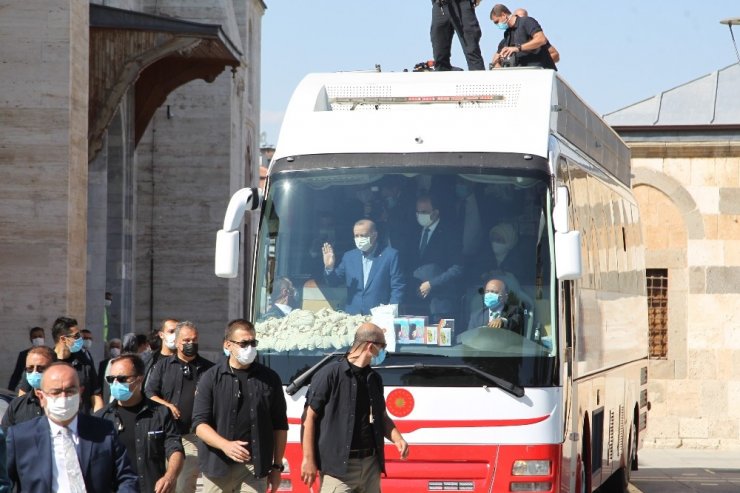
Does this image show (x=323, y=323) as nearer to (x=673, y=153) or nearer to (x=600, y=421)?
(x=600, y=421)

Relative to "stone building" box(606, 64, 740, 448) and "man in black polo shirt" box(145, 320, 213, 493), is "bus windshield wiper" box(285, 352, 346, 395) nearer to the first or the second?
"man in black polo shirt" box(145, 320, 213, 493)

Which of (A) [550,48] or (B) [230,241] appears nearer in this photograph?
(B) [230,241]

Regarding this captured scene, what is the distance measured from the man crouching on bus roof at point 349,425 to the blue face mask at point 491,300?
1.37 m

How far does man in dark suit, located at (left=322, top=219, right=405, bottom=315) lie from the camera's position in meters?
11.3

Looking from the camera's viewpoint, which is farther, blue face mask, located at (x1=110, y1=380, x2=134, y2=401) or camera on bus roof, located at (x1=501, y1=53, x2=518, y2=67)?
camera on bus roof, located at (x1=501, y1=53, x2=518, y2=67)

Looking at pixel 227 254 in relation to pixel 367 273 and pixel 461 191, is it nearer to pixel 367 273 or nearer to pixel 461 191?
pixel 367 273

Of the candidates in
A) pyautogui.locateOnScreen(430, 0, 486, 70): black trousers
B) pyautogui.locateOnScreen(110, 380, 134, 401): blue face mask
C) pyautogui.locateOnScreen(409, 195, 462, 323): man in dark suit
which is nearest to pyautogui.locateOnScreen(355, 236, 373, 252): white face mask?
pyautogui.locateOnScreen(409, 195, 462, 323): man in dark suit

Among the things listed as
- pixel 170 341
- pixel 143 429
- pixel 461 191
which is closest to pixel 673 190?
pixel 170 341

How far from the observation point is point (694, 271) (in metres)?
27.5

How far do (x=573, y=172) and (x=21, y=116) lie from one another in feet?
36.5

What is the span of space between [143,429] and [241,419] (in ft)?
3.09

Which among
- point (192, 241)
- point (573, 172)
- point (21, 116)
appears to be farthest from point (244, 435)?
point (192, 241)

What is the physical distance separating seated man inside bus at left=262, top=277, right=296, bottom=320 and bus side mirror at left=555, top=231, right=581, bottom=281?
187 centimetres

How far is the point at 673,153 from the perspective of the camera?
89.7ft
